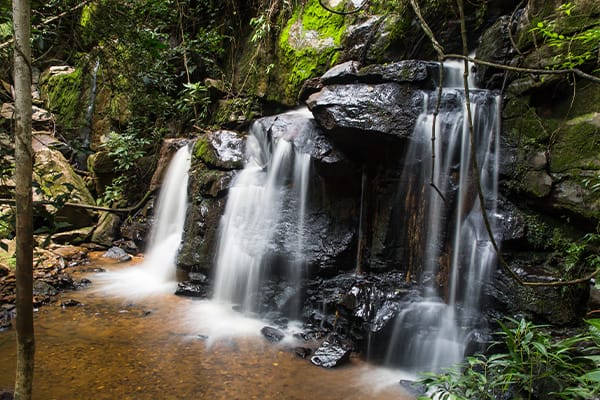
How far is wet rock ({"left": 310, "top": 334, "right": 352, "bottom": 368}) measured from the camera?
4.09 meters

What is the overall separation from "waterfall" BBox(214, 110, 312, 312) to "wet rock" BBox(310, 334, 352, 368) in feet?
3.35

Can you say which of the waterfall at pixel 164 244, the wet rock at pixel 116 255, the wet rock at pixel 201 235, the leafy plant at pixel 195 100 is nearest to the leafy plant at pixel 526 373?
the wet rock at pixel 201 235

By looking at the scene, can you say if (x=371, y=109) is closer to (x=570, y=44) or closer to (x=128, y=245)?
(x=570, y=44)

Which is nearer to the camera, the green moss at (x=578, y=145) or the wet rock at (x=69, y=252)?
the green moss at (x=578, y=145)

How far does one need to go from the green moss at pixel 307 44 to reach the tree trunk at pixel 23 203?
19.5 feet

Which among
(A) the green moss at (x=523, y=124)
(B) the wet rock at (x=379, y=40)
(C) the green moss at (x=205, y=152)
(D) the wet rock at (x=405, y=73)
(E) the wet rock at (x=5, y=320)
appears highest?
(B) the wet rock at (x=379, y=40)

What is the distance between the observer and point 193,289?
5.89 m

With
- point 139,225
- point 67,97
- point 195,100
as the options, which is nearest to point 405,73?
point 195,100

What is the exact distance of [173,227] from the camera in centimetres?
764

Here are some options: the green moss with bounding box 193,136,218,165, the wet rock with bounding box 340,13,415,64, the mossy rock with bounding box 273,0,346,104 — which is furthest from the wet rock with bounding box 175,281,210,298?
the wet rock with bounding box 340,13,415,64

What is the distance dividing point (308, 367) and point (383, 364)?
830mm

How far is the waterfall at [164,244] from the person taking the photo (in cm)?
625

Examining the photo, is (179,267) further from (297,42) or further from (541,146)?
(541,146)

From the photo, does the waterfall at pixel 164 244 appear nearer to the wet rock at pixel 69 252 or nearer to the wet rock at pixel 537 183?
the wet rock at pixel 69 252
